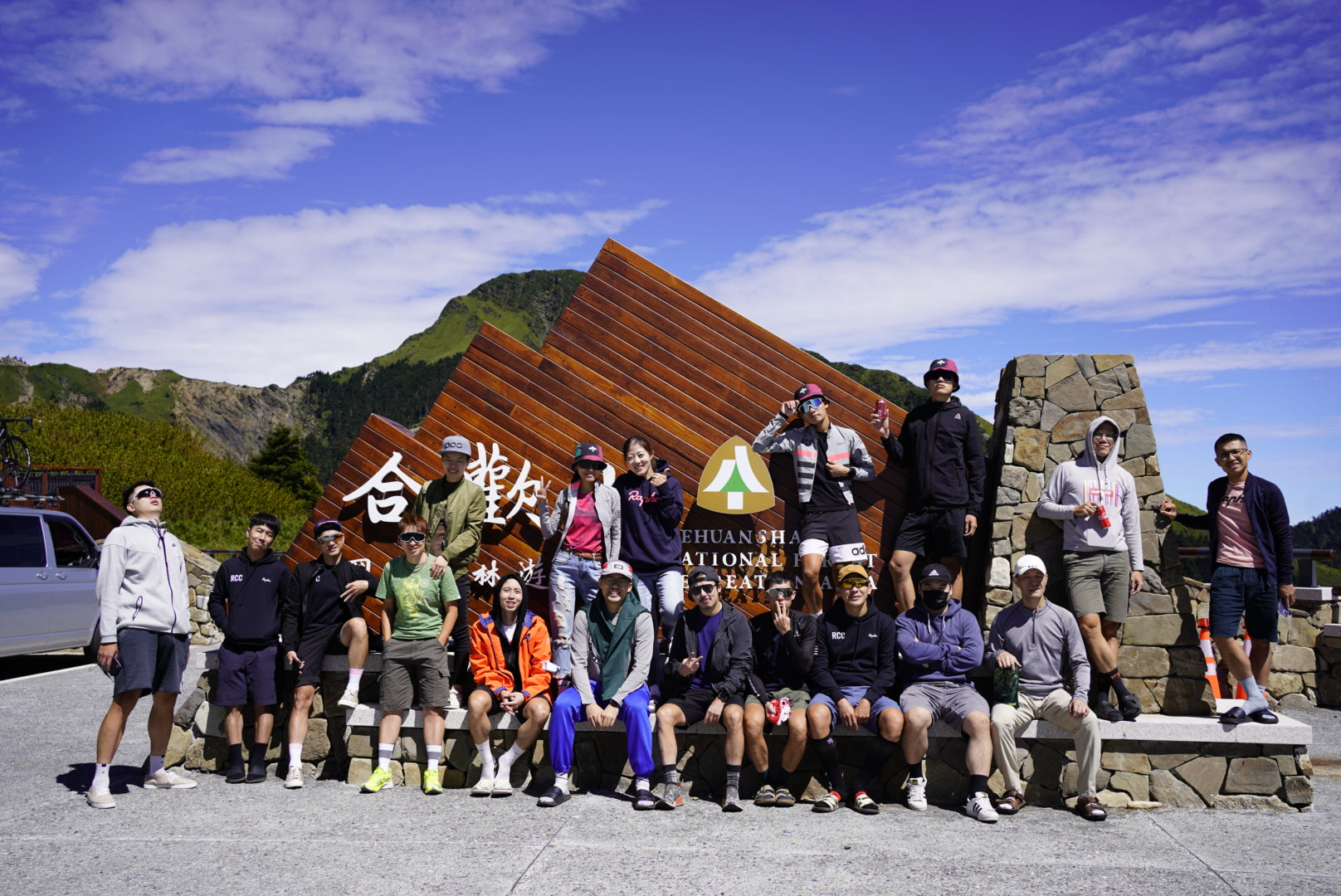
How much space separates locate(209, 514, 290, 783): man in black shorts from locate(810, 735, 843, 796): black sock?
3.38m

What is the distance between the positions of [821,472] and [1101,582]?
194cm

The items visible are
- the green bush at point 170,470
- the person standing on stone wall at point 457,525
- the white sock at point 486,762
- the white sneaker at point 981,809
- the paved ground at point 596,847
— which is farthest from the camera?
the green bush at point 170,470

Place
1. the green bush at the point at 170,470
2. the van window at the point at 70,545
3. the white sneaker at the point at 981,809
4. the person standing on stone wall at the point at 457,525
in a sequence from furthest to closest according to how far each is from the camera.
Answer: the green bush at the point at 170,470 < the van window at the point at 70,545 < the person standing on stone wall at the point at 457,525 < the white sneaker at the point at 981,809

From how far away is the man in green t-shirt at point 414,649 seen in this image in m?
5.47

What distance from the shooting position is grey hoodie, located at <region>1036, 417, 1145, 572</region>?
5.75m

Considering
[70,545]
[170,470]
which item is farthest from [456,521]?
Result: [170,470]

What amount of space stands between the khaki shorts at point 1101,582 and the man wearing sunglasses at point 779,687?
1.76 metres

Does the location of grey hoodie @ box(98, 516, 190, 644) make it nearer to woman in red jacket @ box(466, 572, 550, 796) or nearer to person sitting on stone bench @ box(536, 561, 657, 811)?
woman in red jacket @ box(466, 572, 550, 796)

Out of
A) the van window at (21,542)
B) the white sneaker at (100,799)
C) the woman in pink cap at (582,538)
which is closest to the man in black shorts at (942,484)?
the woman in pink cap at (582,538)

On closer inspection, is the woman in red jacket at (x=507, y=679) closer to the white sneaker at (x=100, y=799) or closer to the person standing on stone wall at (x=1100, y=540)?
the white sneaker at (x=100, y=799)

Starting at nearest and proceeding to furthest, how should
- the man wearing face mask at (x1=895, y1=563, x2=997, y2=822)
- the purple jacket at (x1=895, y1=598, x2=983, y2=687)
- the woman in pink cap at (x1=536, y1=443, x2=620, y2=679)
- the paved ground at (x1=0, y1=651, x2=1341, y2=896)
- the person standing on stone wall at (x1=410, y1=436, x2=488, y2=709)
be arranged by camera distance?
the paved ground at (x1=0, y1=651, x2=1341, y2=896) → the man wearing face mask at (x1=895, y1=563, x2=997, y2=822) → the purple jacket at (x1=895, y1=598, x2=983, y2=687) → the woman in pink cap at (x1=536, y1=443, x2=620, y2=679) → the person standing on stone wall at (x1=410, y1=436, x2=488, y2=709)

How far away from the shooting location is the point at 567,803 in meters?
5.15

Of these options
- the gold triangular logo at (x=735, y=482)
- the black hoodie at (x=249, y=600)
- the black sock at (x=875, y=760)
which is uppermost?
the gold triangular logo at (x=735, y=482)

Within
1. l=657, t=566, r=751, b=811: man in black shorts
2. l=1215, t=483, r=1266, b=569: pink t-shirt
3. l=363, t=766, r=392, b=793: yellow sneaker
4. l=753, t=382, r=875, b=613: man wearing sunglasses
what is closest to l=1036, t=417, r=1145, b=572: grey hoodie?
l=1215, t=483, r=1266, b=569: pink t-shirt
